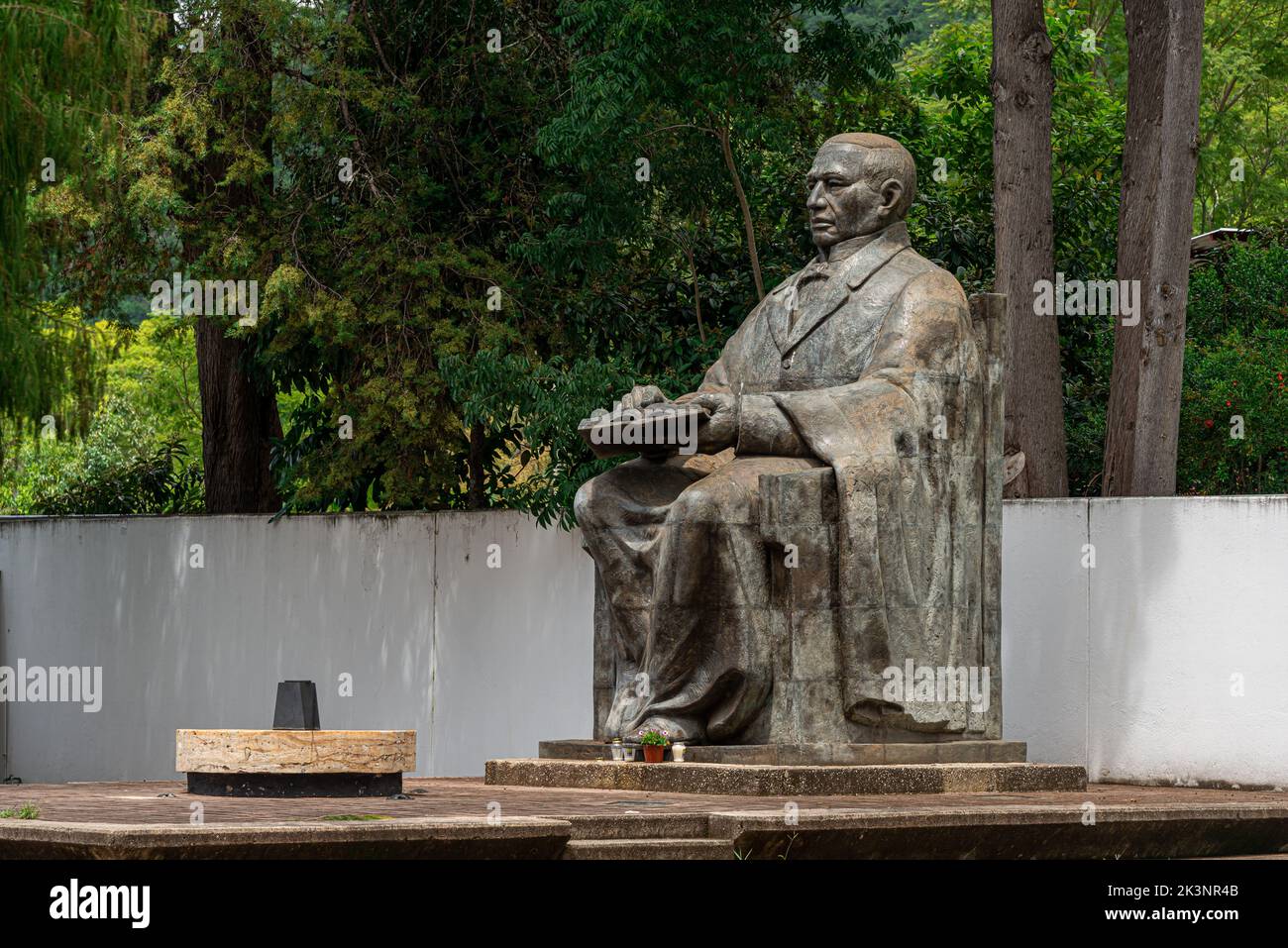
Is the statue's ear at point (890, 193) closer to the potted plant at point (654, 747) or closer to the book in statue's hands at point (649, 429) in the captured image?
the book in statue's hands at point (649, 429)

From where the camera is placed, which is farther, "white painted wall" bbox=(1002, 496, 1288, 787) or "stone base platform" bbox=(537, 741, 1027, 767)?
"white painted wall" bbox=(1002, 496, 1288, 787)

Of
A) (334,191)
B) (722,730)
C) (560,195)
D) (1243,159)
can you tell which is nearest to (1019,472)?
(560,195)

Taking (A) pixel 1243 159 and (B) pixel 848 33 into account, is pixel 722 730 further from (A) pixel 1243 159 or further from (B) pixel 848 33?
(A) pixel 1243 159

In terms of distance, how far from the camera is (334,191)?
1554 cm

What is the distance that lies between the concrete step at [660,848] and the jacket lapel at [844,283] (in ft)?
10.9

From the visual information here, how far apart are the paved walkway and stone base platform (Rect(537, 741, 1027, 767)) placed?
0.41 m

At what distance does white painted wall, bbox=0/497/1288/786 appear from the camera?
443 inches

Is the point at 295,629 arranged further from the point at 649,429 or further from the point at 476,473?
the point at 649,429

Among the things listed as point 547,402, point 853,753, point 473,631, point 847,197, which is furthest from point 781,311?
point 473,631

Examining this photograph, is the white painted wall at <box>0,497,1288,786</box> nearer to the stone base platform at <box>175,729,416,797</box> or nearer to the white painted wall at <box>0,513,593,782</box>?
the white painted wall at <box>0,513,593,782</box>

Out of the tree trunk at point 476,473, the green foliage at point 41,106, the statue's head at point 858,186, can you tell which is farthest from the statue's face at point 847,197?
the tree trunk at point 476,473

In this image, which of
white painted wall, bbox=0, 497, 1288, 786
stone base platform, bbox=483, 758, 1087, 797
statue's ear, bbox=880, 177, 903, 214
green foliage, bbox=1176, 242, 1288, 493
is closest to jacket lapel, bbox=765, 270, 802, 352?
statue's ear, bbox=880, 177, 903, 214

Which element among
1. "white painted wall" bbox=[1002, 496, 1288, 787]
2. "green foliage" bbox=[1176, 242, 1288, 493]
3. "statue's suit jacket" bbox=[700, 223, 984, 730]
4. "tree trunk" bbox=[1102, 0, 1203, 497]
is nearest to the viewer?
"statue's suit jacket" bbox=[700, 223, 984, 730]

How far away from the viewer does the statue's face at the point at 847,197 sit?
407 inches
